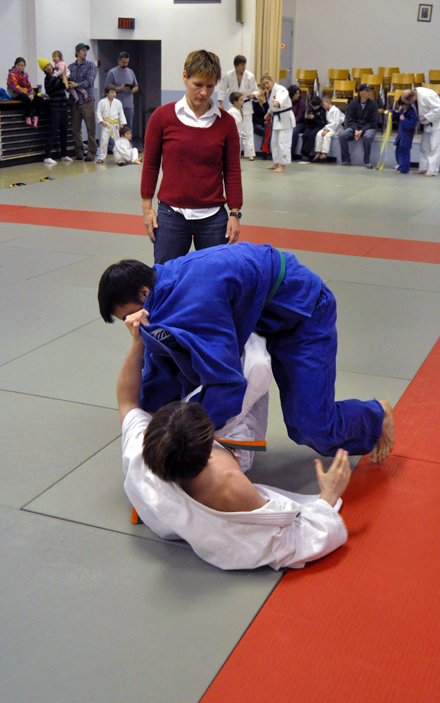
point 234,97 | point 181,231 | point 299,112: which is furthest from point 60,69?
point 181,231

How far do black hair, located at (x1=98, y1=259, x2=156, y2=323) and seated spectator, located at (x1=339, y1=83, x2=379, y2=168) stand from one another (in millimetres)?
12437

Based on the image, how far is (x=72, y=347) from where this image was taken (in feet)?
14.0

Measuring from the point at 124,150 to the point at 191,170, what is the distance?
10.0 metres

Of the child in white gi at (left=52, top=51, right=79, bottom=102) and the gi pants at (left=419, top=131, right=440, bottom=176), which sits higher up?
the child in white gi at (left=52, top=51, right=79, bottom=102)

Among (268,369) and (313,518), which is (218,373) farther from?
(313,518)

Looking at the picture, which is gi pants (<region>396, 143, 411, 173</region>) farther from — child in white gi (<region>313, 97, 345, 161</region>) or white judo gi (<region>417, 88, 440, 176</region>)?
child in white gi (<region>313, 97, 345, 161</region>)

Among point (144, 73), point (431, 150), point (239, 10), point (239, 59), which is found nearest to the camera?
point (431, 150)

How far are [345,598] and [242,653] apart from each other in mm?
411

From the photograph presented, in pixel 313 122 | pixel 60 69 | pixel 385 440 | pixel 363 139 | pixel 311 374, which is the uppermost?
pixel 60 69

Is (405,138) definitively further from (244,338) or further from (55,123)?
(244,338)

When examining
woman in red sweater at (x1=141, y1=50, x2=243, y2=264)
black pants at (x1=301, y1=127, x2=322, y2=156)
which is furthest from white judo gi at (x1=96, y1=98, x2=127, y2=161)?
woman in red sweater at (x1=141, y1=50, x2=243, y2=264)

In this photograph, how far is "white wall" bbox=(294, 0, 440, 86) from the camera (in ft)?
55.5

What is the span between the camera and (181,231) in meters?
3.94

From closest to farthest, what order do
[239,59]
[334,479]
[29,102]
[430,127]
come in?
[334,479]
[430,127]
[29,102]
[239,59]
